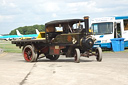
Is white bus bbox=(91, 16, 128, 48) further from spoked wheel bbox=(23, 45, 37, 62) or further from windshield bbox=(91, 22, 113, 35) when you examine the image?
spoked wheel bbox=(23, 45, 37, 62)

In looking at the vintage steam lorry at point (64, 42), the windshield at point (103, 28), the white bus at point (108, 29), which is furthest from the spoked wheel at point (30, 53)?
the windshield at point (103, 28)

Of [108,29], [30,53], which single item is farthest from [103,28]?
[30,53]

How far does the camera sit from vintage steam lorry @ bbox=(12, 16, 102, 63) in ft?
47.2

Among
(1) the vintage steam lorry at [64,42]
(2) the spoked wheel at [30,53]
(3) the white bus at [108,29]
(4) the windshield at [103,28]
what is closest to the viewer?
(1) the vintage steam lorry at [64,42]

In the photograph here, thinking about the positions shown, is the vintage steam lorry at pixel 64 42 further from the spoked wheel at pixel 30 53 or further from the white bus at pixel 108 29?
the white bus at pixel 108 29

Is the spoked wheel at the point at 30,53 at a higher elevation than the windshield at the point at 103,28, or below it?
below

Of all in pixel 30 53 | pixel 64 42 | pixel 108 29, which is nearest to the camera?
pixel 64 42

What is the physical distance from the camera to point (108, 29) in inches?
1045

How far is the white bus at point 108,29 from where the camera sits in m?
26.3

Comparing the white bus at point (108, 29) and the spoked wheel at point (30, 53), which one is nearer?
the spoked wheel at point (30, 53)

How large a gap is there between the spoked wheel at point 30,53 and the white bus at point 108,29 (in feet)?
35.9

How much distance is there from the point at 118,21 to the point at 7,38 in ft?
319

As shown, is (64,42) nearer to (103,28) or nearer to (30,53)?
(30,53)

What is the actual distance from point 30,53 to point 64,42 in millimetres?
2393
